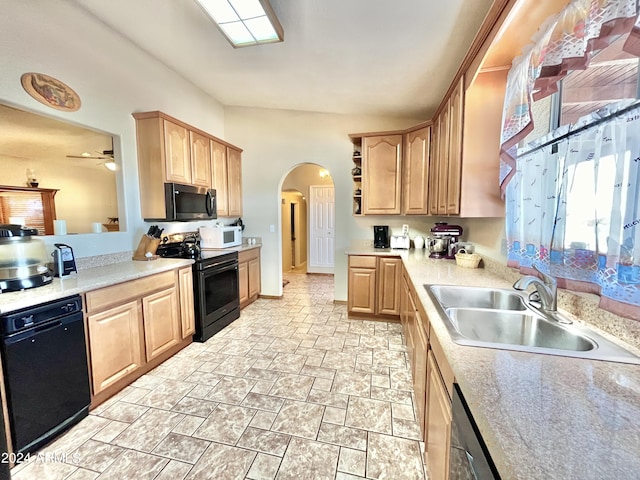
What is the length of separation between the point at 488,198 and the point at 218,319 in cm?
298

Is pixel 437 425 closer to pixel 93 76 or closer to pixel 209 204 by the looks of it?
pixel 209 204

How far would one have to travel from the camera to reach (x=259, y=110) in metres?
4.27

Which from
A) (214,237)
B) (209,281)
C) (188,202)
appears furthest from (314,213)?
(209,281)

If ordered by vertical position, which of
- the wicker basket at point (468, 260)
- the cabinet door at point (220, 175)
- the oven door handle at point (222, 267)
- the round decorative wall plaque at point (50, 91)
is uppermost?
the round decorative wall plaque at point (50, 91)

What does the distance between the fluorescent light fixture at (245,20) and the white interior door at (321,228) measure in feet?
13.1

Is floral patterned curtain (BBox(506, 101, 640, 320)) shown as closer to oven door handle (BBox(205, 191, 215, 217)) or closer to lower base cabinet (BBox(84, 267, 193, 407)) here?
lower base cabinet (BBox(84, 267, 193, 407))

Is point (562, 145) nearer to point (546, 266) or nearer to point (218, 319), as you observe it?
point (546, 266)

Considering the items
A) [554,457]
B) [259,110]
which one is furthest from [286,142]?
[554,457]

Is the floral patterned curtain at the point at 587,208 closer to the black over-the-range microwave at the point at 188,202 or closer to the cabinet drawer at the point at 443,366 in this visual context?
the cabinet drawer at the point at 443,366

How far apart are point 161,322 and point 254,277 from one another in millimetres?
1857

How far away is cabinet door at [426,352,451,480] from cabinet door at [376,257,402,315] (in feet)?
6.66

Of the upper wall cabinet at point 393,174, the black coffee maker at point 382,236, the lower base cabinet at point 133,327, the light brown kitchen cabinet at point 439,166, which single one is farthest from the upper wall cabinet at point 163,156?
the light brown kitchen cabinet at point 439,166

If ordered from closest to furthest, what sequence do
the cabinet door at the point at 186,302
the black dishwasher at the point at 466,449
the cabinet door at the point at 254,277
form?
the black dishwasher at the point at 466,449 → the cabinet door at the point at 186,302 → the cabinet door at the point at 254,277

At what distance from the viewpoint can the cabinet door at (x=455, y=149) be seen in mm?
2104
